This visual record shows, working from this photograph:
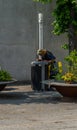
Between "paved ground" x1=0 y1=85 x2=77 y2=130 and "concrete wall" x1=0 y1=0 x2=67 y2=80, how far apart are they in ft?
10.7

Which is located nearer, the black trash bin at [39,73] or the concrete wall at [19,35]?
the black trash bin at [39,73]

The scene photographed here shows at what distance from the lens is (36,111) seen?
1127 cm

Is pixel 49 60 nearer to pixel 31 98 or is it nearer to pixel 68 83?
pixel 31 98

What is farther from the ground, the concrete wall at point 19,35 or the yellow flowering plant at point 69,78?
the concrete wall at point 19,35

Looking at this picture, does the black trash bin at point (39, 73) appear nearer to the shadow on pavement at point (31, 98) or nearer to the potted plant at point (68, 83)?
the shadow on pavement at point (31, 98)

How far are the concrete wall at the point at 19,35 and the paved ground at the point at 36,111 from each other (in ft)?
10.7

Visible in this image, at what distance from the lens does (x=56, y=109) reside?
11531 mm

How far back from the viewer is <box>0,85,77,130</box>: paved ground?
9344 mm

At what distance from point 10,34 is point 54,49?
76.7 inches

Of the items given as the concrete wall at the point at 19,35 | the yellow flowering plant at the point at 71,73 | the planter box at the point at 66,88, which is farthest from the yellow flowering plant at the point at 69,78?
the concrete wall at the point at 19,35

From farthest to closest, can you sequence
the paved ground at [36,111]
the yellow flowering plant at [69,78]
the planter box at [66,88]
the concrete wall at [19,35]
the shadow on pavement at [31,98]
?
1. the concrete wall at [19,35]
2. the shadow on pavement at [31,98]
3. the yellow flowering plant at [69,78]
4. the planter box at [66,88]
5. the paved ground at [36,111]

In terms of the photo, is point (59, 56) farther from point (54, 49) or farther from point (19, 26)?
A: point (19, 26)

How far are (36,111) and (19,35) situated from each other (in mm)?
7770

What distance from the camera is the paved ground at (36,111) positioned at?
9344mm
